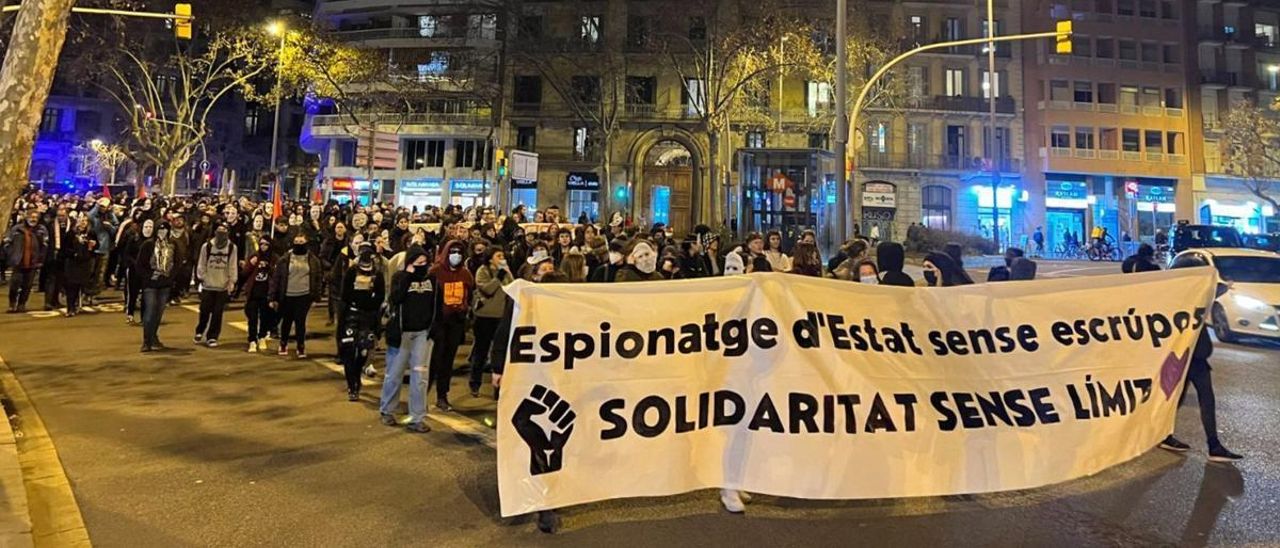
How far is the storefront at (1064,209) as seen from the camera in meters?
44.3

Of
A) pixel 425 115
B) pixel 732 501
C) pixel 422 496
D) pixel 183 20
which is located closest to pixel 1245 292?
pixel 732 501

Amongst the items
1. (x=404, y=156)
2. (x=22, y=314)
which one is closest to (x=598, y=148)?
(x=404, y=156)

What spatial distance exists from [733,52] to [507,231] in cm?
1798

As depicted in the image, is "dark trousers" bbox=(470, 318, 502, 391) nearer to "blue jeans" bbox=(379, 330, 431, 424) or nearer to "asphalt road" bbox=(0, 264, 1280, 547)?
"asphalt road" bbox=(0, 264, 1280, 547)

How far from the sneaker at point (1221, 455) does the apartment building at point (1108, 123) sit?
43638mm

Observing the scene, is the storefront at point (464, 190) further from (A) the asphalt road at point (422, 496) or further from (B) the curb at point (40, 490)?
(B) the curb at point (40, 490)

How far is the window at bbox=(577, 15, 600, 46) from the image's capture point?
3974cm

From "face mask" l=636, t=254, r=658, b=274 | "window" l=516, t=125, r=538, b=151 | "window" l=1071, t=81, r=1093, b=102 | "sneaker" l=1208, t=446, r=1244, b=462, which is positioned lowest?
"sneaker" l=1208, t=446, r=1244, b=462

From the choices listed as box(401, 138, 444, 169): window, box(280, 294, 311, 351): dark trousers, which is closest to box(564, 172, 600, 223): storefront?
box(401, 138, 444, 169): window

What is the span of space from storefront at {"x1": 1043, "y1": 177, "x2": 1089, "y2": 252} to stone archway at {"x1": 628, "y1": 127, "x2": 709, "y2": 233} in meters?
22.9

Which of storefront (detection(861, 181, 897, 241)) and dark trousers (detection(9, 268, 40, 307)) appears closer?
dark trousers (detection(9, 268, 40, 307))

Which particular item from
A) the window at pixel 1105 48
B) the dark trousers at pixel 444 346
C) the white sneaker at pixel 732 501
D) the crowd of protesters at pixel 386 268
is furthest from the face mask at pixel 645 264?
the window at pixel 1105 48

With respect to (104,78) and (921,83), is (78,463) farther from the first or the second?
(921,83)

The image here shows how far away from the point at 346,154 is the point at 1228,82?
61444 mm
